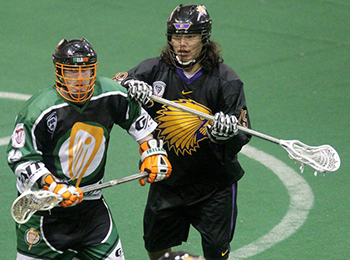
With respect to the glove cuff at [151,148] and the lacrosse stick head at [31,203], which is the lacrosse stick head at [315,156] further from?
the lacrosse stick head at [31,203]

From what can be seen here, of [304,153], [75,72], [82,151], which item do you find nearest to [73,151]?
[82,151]

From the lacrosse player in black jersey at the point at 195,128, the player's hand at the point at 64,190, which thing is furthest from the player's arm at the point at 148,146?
the player's hand at the point at 64,190

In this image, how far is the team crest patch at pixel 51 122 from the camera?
14.9ft

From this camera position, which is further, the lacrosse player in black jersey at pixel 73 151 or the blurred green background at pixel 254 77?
the blurred green background at pixel 254 77

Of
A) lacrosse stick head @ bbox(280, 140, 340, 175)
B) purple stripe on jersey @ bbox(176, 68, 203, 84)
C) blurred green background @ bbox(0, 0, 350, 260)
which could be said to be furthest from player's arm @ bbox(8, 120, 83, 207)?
blurred green background @ bbox(0, 0, 350, 260)

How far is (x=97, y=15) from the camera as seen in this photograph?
40.3 feet

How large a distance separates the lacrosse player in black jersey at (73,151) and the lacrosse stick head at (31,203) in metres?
0.06

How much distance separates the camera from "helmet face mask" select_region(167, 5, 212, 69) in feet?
17.2

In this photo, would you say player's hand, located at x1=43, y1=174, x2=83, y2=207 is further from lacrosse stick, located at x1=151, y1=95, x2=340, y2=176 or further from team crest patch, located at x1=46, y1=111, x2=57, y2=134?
lacrosse stick, located at x1=151, y1=95, x2=340, y2=176

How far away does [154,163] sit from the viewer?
15.9 ft

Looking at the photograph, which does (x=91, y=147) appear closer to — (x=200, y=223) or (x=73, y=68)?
(x=73, y=68)

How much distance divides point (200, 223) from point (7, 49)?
20.7ft

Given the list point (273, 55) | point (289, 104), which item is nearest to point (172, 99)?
point (289, 104)


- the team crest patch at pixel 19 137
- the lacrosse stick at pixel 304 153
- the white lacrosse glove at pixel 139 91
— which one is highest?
the white lacrosse glove at pixel 139 91
